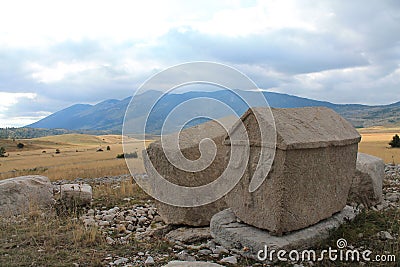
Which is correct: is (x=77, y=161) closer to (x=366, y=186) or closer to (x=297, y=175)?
(x=366, y=186)

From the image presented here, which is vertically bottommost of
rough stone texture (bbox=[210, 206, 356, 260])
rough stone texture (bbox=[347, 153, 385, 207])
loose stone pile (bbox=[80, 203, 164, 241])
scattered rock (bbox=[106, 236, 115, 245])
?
loose stone pile (bbox=[80, 203, 164, 241])

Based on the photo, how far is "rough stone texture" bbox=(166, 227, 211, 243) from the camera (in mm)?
6426

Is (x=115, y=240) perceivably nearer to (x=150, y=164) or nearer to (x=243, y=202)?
(x=150, y=164)

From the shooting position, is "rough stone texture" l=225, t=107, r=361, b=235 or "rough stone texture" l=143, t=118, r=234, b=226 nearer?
"rough stone texture" l=225, t=107, r=361, b=235

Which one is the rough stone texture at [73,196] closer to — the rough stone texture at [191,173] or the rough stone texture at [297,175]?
the rough stone texture at [191,173]

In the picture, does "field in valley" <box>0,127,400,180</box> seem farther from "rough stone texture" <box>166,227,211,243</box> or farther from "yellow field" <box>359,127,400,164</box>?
"rough stone texture" <box>166,227,211,243</box>

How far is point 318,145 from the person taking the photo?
5.55 m

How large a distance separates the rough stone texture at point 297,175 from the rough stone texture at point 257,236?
4.3 inches

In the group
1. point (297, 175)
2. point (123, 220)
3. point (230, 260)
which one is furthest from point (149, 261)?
point (123, 220)

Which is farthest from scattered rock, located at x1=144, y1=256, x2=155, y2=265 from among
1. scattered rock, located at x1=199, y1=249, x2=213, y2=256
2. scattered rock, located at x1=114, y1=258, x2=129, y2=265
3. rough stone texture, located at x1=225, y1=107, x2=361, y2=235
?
rough stone texture, located at x1=225, y1=107, x2=361, y2=235

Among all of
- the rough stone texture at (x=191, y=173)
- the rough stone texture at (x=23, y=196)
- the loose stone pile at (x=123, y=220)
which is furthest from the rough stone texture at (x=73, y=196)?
the rough stone texture at (x=191, y=173)

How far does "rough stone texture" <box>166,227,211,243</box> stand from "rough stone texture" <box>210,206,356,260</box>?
46 cm

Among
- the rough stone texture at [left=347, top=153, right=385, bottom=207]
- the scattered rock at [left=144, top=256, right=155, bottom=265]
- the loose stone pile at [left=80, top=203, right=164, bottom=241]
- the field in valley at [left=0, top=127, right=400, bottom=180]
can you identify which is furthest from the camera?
the field in valley at [left=0, top=127, right=400, bottom=180]

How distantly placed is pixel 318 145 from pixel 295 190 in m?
0.76
